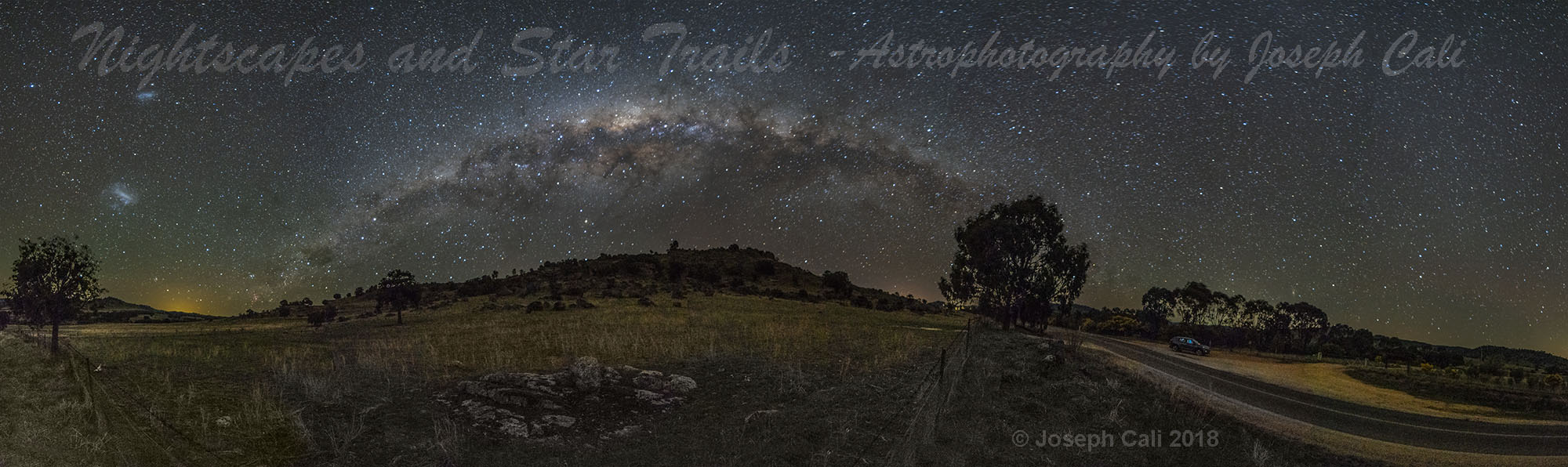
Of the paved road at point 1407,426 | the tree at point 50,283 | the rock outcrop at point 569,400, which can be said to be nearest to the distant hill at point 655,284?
the tree at point 50,283

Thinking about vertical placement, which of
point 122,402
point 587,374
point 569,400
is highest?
point 587,374

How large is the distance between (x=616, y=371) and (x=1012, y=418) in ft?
30.9

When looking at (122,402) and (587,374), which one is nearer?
(122,402)

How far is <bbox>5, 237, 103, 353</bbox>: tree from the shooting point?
17859 mm

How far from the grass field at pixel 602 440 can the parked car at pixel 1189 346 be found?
129ft

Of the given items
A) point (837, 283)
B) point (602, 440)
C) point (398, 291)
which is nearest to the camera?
point (602, 440)

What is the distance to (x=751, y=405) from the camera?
43.9ft

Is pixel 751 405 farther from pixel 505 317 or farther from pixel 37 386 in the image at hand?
pixel 505 317

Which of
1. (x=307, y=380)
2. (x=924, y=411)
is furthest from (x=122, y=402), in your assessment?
(x=924, y=411)

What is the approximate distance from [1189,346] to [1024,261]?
22.0m

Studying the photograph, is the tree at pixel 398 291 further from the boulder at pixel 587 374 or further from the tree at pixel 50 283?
the boulder at pixel 587 374

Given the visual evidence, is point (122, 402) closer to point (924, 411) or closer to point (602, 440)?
point (602, 440)

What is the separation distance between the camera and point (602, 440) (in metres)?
11.2

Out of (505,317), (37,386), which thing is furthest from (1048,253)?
(37,386)
